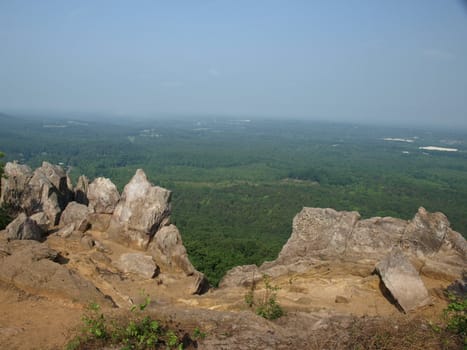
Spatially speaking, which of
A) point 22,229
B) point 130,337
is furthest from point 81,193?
→ point 130,337

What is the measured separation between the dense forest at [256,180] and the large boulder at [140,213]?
7.55 m

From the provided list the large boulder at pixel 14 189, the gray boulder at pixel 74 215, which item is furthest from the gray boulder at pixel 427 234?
the large boulder at pixel 14 189

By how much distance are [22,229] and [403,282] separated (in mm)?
11363

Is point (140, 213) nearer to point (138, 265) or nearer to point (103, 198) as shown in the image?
point (103, 198)

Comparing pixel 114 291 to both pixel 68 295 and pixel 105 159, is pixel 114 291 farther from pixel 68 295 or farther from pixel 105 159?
pixel 105 159

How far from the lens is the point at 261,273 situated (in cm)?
1102

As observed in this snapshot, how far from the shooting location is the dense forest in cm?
4062

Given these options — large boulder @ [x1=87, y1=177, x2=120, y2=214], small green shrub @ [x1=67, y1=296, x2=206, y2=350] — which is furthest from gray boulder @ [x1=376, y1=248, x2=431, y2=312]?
large boulder @ [x1=87, y1=177, x2=120, y2=214]

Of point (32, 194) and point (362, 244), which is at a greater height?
point (32, 194)

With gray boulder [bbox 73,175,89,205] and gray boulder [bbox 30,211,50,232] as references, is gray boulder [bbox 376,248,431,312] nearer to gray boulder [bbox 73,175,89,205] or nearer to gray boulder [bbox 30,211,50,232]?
gray boulder [bbox 30,211,50,232]

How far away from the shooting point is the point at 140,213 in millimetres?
13461

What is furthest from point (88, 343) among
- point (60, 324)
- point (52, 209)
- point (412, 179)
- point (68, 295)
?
point (412, 179)

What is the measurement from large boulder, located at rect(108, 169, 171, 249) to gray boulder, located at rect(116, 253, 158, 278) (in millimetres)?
1504

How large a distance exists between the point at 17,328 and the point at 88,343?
75.2 inches
